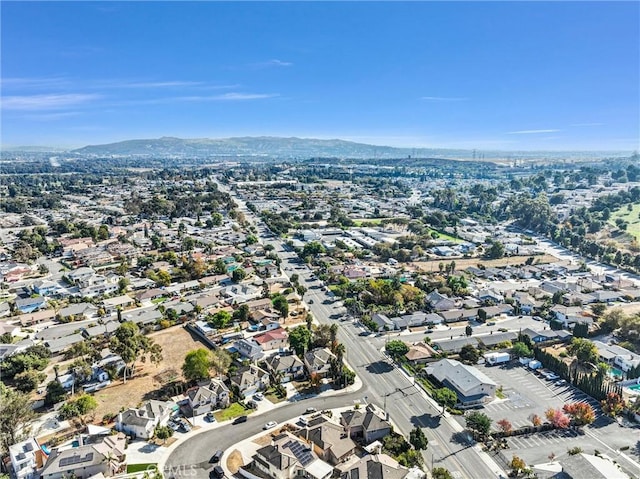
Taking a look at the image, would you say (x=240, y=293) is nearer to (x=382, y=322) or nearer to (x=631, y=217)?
(x=382, y=322)

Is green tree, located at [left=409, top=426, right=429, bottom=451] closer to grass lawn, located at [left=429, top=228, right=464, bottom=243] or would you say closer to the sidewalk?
the sidewalk

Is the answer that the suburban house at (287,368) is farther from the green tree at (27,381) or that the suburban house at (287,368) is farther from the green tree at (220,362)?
the green tree at (27,381)

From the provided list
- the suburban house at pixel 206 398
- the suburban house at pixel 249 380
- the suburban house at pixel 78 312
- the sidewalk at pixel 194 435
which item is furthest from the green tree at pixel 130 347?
the suburban house at pixel 78 312

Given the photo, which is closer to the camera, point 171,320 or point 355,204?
point 171,320

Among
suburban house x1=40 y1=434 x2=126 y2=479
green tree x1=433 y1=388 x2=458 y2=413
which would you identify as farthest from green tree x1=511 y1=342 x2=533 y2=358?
suburban house x1=40 y1=434 x2=126 y2=479

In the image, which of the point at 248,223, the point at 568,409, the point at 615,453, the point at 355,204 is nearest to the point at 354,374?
the point at 568,409

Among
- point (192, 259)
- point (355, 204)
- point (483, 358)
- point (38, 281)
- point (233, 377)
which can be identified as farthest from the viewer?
point (355, 204)

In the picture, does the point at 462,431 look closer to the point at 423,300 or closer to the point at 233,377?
the point at 233,377
